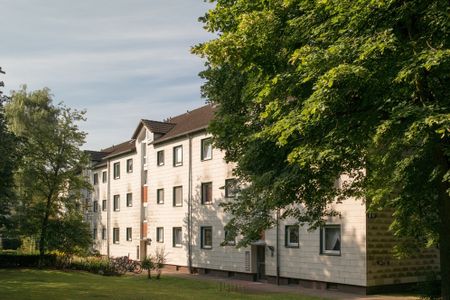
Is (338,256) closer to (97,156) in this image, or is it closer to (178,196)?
(178,196)

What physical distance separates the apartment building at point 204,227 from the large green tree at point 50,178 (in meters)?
6.86

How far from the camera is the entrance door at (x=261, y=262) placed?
3039cm

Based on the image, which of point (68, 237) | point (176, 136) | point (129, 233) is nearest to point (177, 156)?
point (176, 136)

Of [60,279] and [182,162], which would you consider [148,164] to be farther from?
[60,279]

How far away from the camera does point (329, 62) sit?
10984mm

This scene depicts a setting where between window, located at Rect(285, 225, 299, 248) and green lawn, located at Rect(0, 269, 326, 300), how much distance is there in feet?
13.1

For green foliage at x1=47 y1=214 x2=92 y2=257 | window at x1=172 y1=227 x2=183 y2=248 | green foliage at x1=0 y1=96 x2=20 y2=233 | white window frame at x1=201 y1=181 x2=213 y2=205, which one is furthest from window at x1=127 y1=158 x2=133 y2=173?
green foliage at x1=0 y1=96 x2=20 y2=233

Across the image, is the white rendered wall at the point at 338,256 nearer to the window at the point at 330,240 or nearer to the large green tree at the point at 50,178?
the window at the point at 330,240

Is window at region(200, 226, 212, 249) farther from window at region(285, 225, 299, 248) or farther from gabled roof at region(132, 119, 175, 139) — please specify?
gabled roof at region(132, 119, 175, 139)

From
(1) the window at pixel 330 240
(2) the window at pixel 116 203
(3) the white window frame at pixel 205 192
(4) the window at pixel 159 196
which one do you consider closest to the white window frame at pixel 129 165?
(2) the window at pixel 116 203

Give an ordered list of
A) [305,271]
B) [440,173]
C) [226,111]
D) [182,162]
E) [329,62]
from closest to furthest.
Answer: [329,62] < [440,173] < [226,111] < [305,271] < [182,162]

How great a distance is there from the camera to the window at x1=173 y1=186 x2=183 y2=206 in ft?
127

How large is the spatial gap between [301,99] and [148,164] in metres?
31.2

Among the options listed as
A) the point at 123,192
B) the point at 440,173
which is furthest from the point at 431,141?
the point at 123,192
